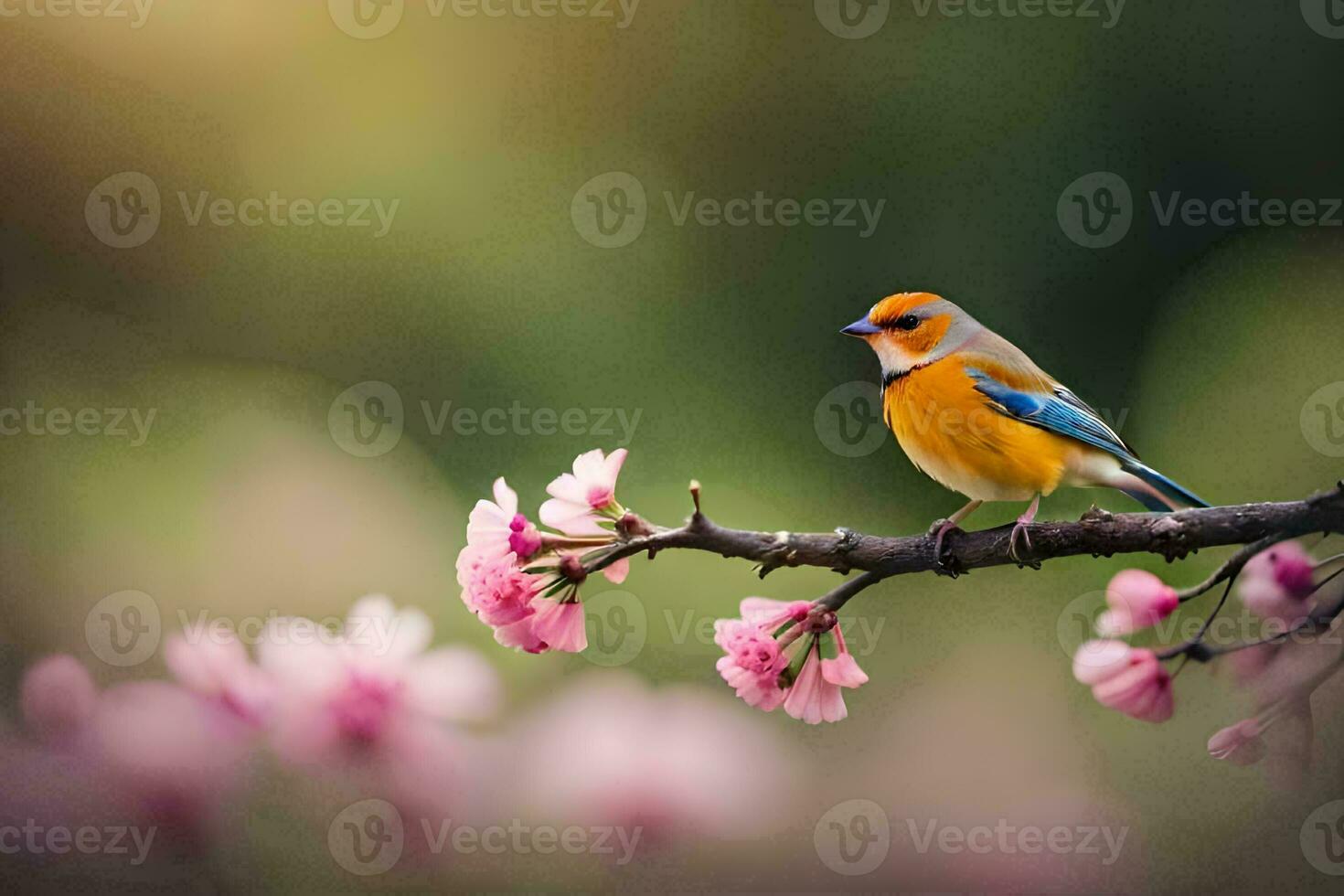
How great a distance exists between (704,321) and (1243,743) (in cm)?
102

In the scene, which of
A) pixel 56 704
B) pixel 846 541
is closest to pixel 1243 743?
pixel 846 541

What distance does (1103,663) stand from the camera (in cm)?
42

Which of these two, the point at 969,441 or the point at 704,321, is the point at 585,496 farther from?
the point at 704,321

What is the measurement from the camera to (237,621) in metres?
1.06

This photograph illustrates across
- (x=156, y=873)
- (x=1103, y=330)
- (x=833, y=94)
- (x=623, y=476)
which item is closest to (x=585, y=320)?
(x=623, y=476)

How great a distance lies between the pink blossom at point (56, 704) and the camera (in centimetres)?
81

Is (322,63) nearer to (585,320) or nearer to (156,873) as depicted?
(585,320)

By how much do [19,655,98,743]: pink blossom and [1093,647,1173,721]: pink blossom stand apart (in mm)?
673

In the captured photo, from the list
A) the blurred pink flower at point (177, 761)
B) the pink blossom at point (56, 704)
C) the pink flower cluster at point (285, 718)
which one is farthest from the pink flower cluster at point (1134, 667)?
the pink blossom at point (56, 704)

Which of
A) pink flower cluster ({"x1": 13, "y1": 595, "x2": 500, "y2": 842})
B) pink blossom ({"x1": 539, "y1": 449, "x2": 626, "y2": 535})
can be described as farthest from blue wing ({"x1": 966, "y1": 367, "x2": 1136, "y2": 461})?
pink flower cluster ({"x1": 13, "y1": 595, "x2": 500, "y2": 842})

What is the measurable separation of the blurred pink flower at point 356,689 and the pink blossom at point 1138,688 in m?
0.44

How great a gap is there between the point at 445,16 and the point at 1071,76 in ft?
2.58

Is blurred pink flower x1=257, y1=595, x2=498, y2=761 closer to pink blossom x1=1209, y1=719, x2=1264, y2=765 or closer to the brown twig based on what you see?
the brown twig

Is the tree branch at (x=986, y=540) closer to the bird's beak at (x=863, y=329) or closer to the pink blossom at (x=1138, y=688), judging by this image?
the pink blossom at (x=1138, y=688)
